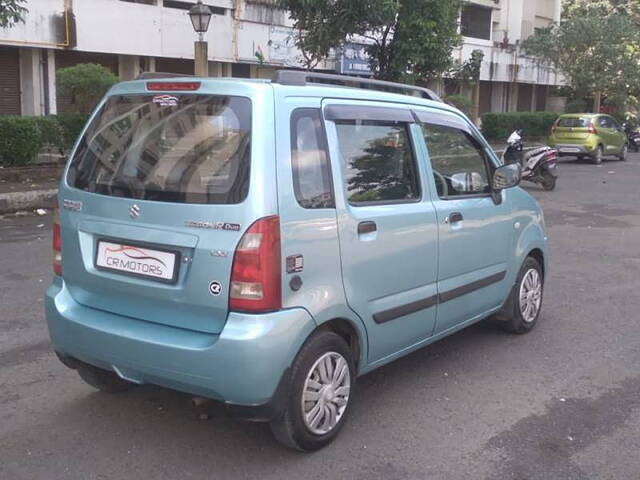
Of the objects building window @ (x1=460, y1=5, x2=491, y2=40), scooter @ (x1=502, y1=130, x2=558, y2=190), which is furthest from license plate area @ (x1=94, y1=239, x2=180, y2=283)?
building window @ (x1=460, y1=5, x2=491, y2=40)

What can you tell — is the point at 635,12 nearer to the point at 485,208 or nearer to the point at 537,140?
the point at 537,140

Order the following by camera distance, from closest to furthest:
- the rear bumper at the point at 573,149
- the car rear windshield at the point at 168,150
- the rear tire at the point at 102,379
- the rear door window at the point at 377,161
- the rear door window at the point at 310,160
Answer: the car rear windshield at the point at 168,150 → the rear door window at the point at 310,160 → the rear door window at the point at 377,161 → the rear tire at the point at 102,379 → the rear bumper at the point at 573,149

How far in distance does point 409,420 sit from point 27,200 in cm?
878

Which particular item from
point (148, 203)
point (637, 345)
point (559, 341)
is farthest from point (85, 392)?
point (637, 345)

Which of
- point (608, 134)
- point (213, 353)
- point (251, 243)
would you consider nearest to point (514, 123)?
point (608, 134)

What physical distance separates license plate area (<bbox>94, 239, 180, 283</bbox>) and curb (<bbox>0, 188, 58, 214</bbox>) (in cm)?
768

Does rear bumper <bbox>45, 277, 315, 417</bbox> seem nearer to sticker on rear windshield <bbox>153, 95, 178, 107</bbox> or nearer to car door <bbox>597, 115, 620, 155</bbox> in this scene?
sticker on rear windshield <bbox>153, 95, 178, 107</bbox>

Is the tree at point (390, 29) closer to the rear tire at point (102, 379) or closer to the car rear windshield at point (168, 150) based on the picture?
the car rear windshield at point (168, 150)

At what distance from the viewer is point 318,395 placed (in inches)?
142

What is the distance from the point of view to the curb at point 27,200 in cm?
1087

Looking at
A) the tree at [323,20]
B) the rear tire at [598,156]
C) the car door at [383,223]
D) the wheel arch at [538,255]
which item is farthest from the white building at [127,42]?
the car door at [383,223]

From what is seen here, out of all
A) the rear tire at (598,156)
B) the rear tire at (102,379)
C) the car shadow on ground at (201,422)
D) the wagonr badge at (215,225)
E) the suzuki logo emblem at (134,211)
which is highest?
the suzuki logo emblem at (134,211)

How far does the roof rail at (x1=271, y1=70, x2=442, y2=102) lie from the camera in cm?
359

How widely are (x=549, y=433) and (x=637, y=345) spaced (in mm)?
1916
